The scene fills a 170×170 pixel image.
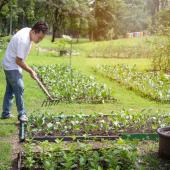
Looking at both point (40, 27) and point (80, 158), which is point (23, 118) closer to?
point (40, 27)

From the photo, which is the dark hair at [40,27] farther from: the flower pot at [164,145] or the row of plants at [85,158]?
the flower pot at [164,145]

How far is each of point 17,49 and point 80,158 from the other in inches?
101

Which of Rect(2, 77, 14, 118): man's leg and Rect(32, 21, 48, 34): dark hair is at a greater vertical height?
Rect(32, 21, 48, 34): dark hair

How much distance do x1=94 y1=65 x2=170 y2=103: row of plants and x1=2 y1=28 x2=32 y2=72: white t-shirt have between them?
3.10m

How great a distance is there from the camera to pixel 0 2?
855 inches

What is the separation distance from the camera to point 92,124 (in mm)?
6391

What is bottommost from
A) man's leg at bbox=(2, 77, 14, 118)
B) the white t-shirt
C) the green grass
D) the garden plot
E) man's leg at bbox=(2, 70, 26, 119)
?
the green grass

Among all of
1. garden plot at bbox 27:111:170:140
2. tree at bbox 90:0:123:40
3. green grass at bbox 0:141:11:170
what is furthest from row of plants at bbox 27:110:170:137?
tree at bbox 90:0:123:40

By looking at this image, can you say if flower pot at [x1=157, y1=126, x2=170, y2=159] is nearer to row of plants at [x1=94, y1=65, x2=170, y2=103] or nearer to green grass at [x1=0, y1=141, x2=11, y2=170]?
green grass at [x1=0, y1=141, x2=11, y2=170]

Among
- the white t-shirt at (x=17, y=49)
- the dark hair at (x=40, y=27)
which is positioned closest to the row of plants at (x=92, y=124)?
the white t-shirt at (x=17, y=49)

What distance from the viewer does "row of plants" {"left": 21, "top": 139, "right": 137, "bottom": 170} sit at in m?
4.48

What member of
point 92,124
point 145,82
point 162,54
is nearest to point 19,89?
point 92,124

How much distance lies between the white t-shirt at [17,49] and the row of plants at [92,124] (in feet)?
2.92

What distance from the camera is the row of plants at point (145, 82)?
31.5 ft
